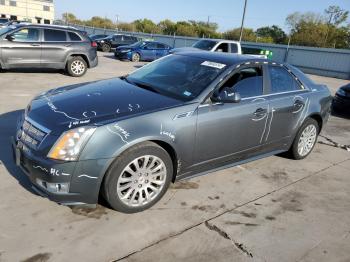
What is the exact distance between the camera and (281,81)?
4.88 m

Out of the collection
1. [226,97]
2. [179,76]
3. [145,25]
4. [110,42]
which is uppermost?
[145,25]

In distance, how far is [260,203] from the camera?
4.04 metres

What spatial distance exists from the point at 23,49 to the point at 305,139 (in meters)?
8.86

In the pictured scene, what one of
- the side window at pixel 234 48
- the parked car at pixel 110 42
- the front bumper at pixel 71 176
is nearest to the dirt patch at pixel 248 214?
the front bumper at pixel 71 176

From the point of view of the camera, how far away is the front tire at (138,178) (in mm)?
3260

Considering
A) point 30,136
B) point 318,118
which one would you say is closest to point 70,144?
point 30,136

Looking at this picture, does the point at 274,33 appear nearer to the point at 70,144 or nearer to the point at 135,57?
the point at 135,57

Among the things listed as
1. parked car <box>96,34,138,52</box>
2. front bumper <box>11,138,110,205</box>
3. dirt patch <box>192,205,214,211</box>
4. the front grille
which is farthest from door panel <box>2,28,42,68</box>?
parked car <box>96,34,138,52</box>

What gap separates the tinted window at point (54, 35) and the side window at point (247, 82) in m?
8.55

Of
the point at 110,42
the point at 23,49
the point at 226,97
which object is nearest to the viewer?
the point at 226,97

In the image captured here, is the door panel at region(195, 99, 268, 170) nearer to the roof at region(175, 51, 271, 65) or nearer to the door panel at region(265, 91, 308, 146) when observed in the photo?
the door panel at region(265, 91, 308, 146)

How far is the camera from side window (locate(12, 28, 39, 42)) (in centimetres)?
1051

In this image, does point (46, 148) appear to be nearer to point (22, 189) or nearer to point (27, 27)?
point (22, 189)

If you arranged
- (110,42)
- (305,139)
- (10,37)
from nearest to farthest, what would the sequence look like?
(305,139), (10,37), (110,42)
